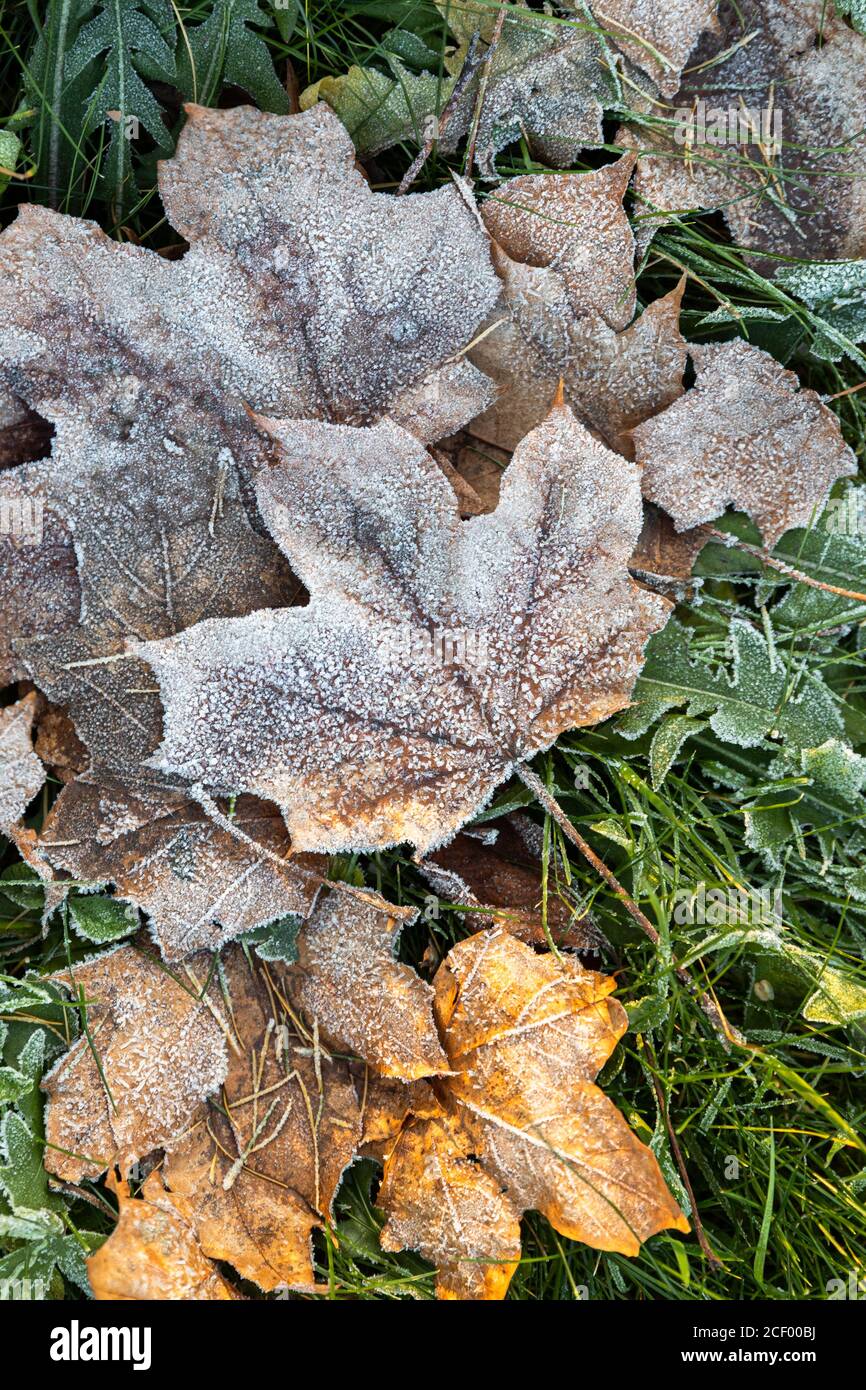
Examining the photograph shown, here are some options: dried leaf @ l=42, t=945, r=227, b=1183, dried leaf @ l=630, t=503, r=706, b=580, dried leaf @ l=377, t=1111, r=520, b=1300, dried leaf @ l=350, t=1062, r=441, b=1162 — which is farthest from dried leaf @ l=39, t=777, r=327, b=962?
dried leaf @ l=630, t=503, r=706, b=580

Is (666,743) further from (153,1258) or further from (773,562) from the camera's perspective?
(153,1258)

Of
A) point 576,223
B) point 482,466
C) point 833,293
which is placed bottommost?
point 482,466

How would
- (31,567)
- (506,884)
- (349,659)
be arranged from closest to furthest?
(349,659)
(31,567)
(506,884)

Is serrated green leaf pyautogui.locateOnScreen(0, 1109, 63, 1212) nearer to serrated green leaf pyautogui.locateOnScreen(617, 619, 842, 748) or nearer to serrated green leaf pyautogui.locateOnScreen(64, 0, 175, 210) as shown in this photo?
serrated green leaf pyautogui.locateOnScreen(617, 619, 842, 748)

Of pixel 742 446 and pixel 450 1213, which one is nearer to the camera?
pixel 450 1213

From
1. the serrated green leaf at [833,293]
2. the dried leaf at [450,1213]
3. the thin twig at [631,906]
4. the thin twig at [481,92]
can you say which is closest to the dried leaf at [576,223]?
the thin twig at [481,92]

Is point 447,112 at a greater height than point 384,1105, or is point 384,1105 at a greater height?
point 447,112

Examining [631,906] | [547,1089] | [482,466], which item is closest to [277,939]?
[547,1089]
